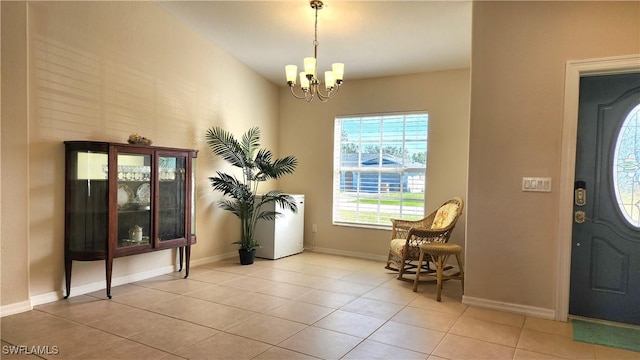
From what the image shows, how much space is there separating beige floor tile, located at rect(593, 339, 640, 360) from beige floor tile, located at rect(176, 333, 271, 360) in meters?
2.19

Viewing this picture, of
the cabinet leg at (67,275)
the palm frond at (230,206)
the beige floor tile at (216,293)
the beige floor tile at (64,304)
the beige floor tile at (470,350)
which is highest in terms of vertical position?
the palm frond at (230,206)

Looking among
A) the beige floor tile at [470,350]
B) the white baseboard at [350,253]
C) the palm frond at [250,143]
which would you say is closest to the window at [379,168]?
the white baseboard at [350,253]

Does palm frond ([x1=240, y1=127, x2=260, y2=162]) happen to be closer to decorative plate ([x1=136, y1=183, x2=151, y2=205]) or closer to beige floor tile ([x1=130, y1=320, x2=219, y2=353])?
decorative plate ([x1=136, y1=183, x2=151, y2=205])

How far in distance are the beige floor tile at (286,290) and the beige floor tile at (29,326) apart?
1.58 m

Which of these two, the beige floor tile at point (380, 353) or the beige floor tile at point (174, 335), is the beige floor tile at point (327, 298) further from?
the beige floor tile at point (174, 335)

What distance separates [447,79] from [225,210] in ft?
10.9

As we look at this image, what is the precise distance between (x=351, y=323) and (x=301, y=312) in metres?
0.45

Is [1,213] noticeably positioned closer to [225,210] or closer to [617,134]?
[225,210]

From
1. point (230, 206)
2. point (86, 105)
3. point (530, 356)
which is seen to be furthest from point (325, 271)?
point (86, 105)

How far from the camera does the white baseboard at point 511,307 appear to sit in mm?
3145

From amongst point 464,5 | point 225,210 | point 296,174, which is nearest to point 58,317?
point 225,210

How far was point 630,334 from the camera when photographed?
2861 mm

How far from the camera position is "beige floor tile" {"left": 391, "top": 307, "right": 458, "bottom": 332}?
295 cm

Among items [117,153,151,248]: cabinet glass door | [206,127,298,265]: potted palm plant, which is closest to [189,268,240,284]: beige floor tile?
[206,127,298,265]: potted palm plant
